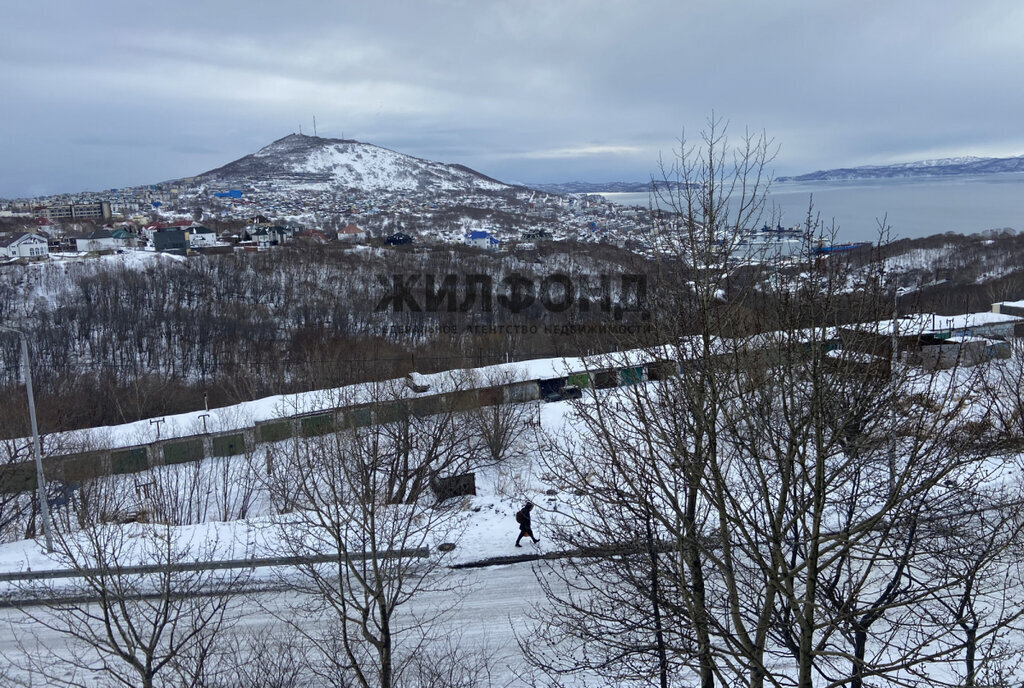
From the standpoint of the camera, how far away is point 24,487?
10.7 metres

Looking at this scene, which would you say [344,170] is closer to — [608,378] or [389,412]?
[389,412]

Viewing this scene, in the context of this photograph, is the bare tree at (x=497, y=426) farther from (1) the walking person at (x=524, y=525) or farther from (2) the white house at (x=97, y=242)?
(2) the white house at (x=97, y=242)

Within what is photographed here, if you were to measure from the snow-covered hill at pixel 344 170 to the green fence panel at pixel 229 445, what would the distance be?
110 meters

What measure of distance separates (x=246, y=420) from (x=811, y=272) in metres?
11.5

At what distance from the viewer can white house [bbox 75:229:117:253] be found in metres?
49.1

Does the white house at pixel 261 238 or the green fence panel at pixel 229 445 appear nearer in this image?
the green fence panel at pixel 229 445

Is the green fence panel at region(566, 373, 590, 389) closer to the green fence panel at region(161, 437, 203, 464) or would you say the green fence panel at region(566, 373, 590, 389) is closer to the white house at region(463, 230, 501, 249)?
the green fence panel at region(161, 437, 203, 464)

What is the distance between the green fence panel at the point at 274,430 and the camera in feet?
40.9

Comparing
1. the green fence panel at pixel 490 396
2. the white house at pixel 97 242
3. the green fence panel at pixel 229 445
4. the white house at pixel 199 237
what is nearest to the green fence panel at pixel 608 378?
the green fence panel at pixel 490 396

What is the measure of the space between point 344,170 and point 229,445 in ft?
427

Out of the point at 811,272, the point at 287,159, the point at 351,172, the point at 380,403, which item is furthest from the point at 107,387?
the point at 287,159

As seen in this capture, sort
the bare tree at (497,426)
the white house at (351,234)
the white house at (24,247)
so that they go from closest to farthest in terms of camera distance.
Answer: the bare tree at (497,426) < the white house at (24,247) < the white house at (351,234)

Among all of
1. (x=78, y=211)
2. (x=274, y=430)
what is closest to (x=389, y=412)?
(x=274, y=430)

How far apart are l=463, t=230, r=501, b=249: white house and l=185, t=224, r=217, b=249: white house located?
21.5 metres
